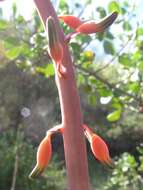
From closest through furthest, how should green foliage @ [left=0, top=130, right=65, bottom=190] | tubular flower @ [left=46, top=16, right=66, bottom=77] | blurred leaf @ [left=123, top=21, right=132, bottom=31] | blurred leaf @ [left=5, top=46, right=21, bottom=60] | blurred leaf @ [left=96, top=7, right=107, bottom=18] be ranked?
tubular flower @ [left=46, top=16, right=66, bottom=77] → blurred leaf @ [left=5, top=46, right=21, bottom=60] → blurred leaf @ [left=96, top=7, right=107, bottom=18] → blurred leaf @ [left=123, top=21, right=132, bottom=31] → green foliage @ [left=0, top=130, right=65, bottom=190]

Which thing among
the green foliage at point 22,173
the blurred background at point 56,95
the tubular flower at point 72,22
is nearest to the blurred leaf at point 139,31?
the blurred background at point 56,95

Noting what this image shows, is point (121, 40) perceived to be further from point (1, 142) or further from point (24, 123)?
point (24, 123)

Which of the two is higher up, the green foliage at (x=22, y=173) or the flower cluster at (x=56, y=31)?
the flower cluster at (x=56, y=31)

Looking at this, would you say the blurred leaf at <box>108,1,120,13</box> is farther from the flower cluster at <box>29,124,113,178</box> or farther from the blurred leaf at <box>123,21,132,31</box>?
the flower cluster at <box>29,124,113,178</box>

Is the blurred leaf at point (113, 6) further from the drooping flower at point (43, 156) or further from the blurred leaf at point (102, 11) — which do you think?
the drooping flower at point (43, 156)

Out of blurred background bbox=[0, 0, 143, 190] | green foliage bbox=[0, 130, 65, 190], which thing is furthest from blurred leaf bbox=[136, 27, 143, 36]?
green foliage bbox=[0, 130, 65, 190]

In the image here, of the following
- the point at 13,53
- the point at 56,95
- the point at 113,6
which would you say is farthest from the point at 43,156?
the point at 56,95
